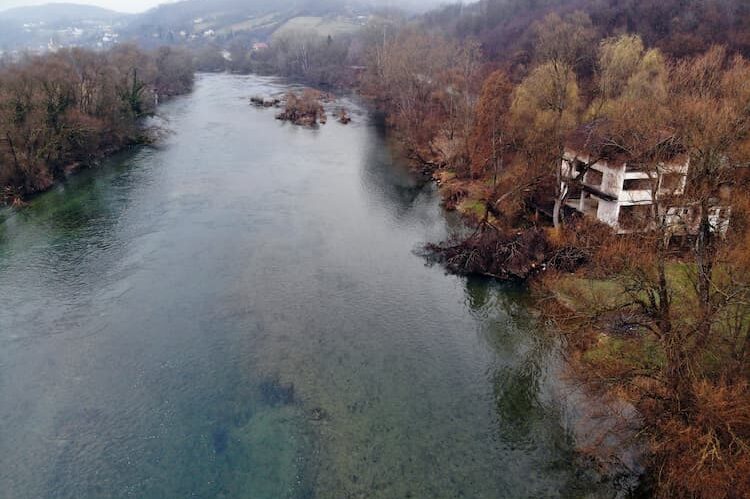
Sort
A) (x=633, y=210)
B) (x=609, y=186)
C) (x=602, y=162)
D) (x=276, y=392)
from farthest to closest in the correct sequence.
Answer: (x=602, y=162) → (x=609, y=186) → (x=633, y=210) → (x=276, y=392)

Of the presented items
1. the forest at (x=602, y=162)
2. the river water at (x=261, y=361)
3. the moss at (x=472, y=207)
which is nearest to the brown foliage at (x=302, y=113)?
the forest at (x=602, y=162)

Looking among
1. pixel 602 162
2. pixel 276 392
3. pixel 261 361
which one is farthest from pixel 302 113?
pixel 276 392

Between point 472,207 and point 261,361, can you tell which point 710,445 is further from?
point 472,207

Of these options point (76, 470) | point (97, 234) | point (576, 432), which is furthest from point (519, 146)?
point (76, 470)

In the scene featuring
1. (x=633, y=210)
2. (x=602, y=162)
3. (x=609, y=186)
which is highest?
(x=602, y=162)

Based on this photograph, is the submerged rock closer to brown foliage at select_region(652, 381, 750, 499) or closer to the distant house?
brown foliage at select_region(652, 381, 750, 499)

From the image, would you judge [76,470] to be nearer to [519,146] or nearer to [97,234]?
[97,234]

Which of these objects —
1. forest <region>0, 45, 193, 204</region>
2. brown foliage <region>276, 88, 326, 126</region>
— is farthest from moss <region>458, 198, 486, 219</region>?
brown foliage <region>276, 88, 326, 126</region>
